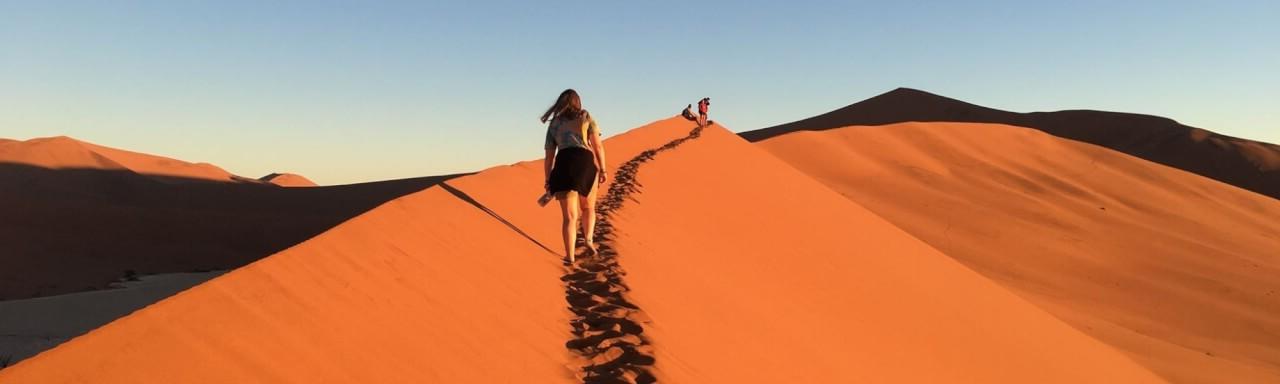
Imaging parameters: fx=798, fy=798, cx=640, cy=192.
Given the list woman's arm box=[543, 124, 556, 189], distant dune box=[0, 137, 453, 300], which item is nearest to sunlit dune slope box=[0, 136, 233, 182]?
distant dune box=[0, 137, 453, 300]

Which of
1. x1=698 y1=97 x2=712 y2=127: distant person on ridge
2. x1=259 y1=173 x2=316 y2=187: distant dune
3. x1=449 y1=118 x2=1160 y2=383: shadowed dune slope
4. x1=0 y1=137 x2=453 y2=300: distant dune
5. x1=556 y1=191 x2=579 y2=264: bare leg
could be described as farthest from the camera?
x1=259 y1=173 x2=316 y2=187: distant dune

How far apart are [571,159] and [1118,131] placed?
5912cm

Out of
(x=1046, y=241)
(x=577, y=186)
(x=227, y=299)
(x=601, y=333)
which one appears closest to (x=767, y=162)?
(x=1046, y=241)

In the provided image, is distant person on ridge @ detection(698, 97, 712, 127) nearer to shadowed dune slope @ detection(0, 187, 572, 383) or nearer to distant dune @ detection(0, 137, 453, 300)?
distant dune @ detection(0, 137, 453, 300)

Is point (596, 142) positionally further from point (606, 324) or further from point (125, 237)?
point (125, 237)

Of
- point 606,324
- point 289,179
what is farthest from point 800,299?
point 289,179

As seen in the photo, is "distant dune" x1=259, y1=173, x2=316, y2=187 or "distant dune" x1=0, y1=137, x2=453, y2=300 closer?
"distant dune" x1=0, y1=137, x2=453, y2=300

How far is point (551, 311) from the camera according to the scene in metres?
4.13

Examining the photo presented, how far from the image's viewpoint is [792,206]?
11914mm

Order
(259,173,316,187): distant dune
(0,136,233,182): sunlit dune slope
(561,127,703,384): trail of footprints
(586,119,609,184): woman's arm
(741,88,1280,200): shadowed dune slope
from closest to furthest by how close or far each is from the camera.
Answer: (561,127,703,384): trail of footprints → (586,119,609,184): woman's arm → (0,136,233,182): sunlit dune slope → (741,88,1280,200): shadowed dune slope → (259,173,316,187): distant dune

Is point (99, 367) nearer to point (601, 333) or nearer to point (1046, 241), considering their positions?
point (601, 333)

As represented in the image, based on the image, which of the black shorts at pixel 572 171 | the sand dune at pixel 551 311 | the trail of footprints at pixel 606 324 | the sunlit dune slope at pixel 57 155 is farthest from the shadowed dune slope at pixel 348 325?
the sunlit dune slope at pixel 57 155

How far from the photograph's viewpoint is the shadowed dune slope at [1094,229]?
39.1 feet

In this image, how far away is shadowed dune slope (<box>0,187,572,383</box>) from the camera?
7.35 feet
